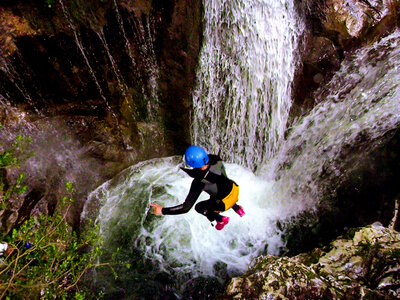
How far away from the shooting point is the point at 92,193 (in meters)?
6.67

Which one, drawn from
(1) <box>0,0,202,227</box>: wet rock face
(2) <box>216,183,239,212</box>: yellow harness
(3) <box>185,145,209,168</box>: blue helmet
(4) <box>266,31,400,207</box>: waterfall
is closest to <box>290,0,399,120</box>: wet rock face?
(4) <box>266,31,400,207</box>: waterfall

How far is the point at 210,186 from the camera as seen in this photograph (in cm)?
398

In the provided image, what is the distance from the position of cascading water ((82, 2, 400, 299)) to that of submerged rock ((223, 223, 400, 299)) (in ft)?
6.10

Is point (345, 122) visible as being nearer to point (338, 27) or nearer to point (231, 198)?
point (338, 27)

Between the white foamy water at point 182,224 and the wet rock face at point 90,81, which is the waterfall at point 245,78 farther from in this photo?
the white foamy water at point 182,224

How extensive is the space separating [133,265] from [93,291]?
0.85m

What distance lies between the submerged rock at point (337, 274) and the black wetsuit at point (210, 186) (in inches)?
44.8

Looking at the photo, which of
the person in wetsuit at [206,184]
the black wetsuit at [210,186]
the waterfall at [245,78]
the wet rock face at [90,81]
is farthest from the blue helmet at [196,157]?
the wet rock face at [90,81]

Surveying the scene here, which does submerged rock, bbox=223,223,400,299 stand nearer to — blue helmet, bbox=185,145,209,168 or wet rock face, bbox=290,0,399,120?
blue helmet, bbox=185,145,209,168

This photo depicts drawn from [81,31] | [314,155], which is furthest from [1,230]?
[314,155]

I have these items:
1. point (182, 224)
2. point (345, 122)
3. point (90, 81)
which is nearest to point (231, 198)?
point (182, 224)

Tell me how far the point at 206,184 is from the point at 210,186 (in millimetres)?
92

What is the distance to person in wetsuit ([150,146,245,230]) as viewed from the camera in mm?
3677

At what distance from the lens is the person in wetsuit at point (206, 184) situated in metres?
3.68
